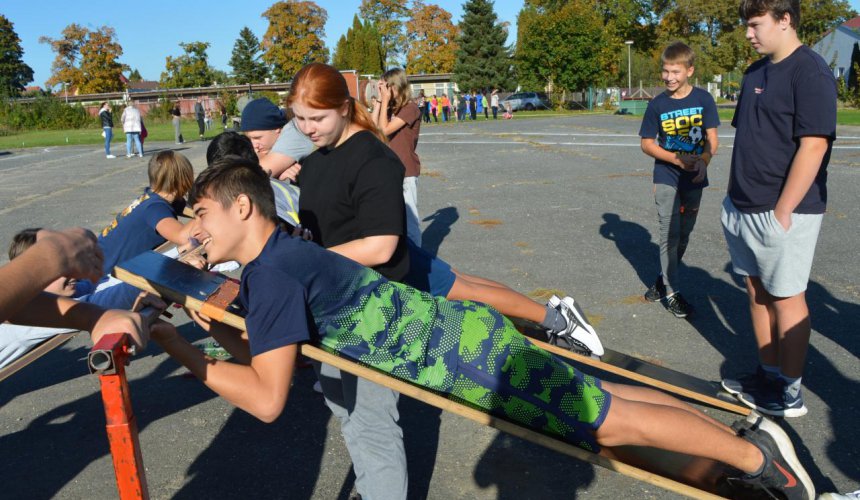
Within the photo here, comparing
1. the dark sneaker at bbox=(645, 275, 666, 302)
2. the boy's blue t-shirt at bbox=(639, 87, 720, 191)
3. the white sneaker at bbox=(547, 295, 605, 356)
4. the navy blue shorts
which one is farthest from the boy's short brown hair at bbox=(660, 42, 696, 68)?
the navy blue shorts

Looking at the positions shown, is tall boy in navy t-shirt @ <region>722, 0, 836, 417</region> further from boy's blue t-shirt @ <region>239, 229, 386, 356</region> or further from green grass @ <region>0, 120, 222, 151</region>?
green grass @ <region>0, 120, 222, 151</region>

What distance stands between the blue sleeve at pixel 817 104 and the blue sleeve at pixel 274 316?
9.06 feet

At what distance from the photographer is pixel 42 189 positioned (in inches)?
612

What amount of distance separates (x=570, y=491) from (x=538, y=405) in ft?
3.28

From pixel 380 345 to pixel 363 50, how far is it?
98.3 meters

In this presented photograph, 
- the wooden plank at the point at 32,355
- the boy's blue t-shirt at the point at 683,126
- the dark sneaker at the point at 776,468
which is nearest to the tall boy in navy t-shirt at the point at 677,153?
the boy's blue t-shirt at the point at 683,126

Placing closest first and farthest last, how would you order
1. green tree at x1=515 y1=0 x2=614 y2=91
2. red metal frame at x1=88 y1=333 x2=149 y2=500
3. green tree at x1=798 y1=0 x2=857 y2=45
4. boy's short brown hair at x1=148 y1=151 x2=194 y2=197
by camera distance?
red metal frame at x1=88 y1=333 x2=149 y2=500 < boy's short brown hair at x1=148 y1=151 x2=194 y2=197 < green tree at x1=515 y1=0 x2=614 y2=91 < green tree at x1=798 y1=0 x2=857 y2=45

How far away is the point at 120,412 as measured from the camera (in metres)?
1.89

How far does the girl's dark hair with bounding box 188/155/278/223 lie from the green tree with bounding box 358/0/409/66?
97.9 m

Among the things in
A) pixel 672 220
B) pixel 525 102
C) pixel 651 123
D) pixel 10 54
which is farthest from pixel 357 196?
pixel 10 54

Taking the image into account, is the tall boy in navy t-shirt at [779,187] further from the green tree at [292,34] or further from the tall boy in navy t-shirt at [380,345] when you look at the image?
the green tree at [292,34]

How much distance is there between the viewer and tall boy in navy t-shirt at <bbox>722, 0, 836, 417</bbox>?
3561 millimetres

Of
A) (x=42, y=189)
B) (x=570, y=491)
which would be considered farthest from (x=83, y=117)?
(x=570, y=491)

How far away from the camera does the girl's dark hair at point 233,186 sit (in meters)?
2.50
